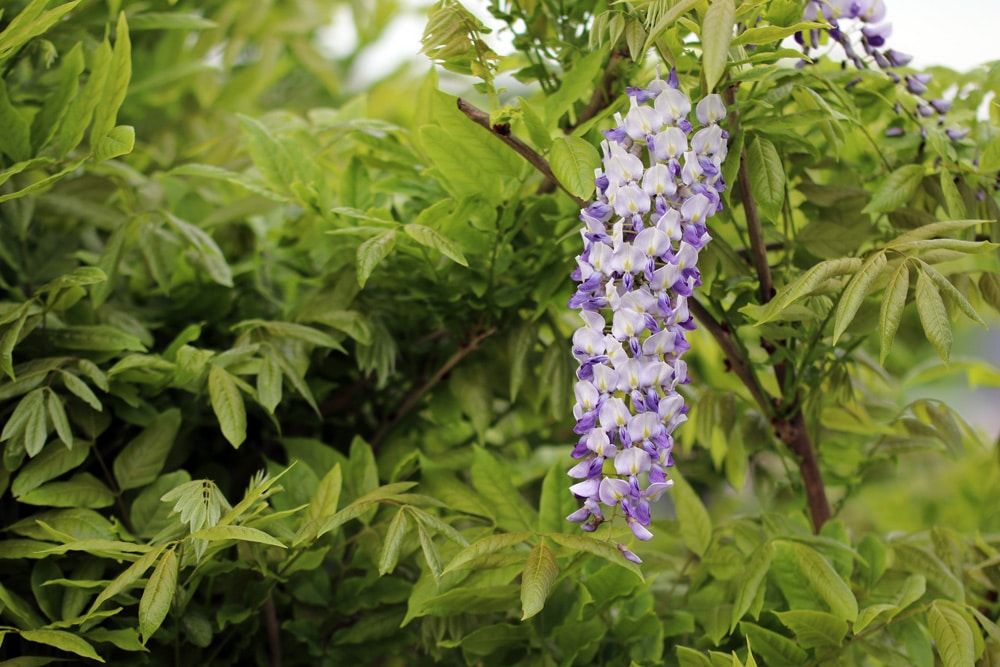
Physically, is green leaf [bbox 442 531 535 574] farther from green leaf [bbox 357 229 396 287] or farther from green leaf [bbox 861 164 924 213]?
green leaf [bbox 861 164 924 213]

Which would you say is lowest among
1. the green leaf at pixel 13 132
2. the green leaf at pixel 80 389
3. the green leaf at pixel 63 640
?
the green leaf at pixel 63 640

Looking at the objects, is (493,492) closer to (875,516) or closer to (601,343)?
(601,343)

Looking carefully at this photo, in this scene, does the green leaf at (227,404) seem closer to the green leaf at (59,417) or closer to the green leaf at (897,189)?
the green leaf at (59,417)

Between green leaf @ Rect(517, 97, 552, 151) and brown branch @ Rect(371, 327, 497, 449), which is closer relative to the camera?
green leaf @ Rect(517, 97, 552, 151)

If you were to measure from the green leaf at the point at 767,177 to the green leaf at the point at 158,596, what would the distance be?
1.18 ft

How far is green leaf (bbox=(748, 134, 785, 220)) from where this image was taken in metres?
0.48

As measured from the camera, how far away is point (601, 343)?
43 centimetres

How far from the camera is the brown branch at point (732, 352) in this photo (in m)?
Result: 0.53

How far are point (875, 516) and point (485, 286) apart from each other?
0.77 m

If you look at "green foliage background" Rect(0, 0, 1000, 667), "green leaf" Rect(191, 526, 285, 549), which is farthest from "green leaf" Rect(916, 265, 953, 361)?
"green leaf" Rect(191, 526, 285, 549)

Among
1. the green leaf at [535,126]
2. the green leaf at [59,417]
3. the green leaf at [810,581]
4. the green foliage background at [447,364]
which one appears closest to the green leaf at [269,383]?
the green foliage background at [447,364]

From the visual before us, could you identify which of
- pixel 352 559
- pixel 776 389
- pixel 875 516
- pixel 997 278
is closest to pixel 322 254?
pixel 352 559

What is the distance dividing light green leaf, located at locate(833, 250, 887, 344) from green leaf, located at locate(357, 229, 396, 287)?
24 cm

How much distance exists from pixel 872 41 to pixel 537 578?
1.25 feet
